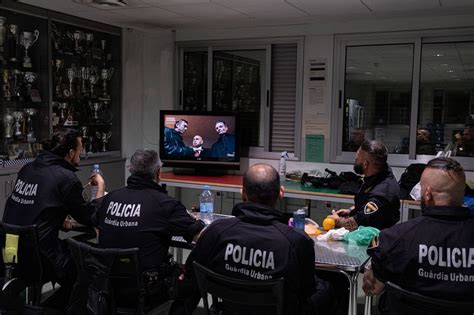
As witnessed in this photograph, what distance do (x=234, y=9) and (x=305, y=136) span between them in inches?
65.2

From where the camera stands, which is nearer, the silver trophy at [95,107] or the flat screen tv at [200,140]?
the flat screen tv at [200,140]

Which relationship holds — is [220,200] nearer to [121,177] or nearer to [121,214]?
[121,177]

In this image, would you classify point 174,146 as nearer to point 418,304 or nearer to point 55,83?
point 55,83

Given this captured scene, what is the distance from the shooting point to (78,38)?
18.6 feet

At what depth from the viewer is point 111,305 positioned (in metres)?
2.44

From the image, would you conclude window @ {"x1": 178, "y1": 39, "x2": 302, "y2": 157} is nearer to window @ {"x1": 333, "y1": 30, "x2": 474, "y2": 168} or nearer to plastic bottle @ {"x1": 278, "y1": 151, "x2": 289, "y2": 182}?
plastic bottle @ {"x1": 278, "y1": 151, "x2": 289, "y2": 182}

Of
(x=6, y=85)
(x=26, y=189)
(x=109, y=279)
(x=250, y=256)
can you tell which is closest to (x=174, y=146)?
(x=6, y=85)

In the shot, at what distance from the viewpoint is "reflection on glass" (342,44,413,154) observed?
5.22m

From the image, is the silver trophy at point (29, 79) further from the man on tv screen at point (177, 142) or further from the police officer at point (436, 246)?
the police officer at point (436, 246)

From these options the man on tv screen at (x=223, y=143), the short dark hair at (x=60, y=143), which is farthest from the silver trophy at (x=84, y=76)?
the short dark hair at (x=60, y=143)

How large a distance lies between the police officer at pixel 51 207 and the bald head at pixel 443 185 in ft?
6.22

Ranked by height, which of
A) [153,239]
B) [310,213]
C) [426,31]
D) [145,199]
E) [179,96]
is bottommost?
[310,213]

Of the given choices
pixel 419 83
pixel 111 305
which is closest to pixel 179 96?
pixel 419 83

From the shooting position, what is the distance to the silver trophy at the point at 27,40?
16.4 feet
